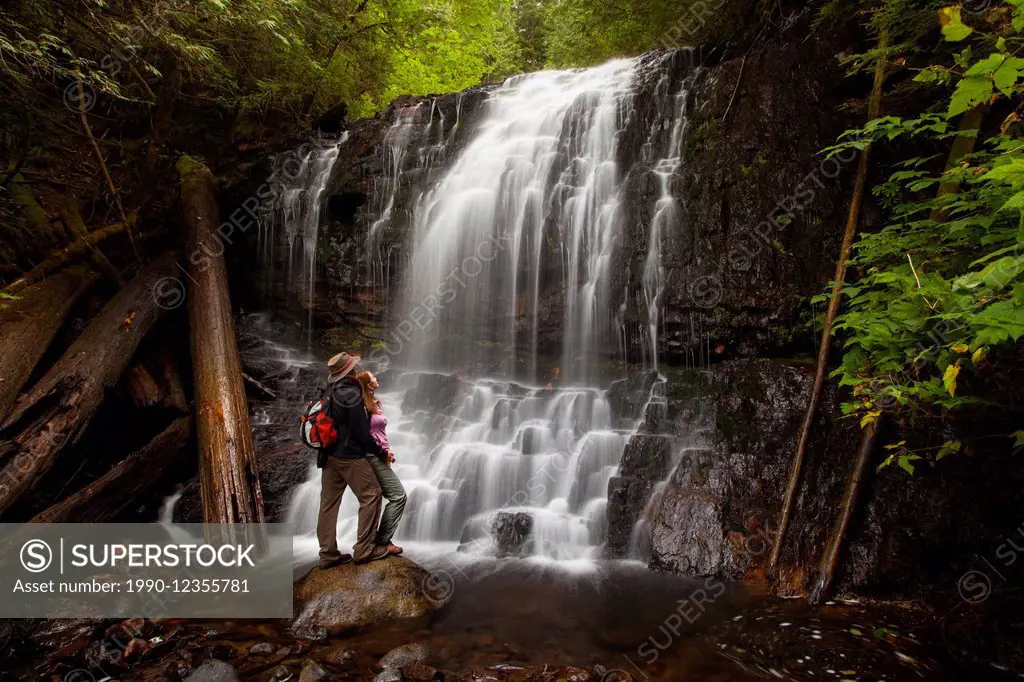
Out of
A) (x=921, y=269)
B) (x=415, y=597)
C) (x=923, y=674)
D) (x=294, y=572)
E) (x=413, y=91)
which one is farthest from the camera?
(x=413, y=91)

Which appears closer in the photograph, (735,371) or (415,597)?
(415,597)

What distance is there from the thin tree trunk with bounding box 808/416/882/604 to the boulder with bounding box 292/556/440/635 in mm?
3441

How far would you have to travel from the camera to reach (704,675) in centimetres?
373

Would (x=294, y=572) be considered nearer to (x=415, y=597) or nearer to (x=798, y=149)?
(x=415, y=597)

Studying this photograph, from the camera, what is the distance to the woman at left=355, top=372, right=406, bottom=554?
4828 millimetres

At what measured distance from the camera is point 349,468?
191 inches

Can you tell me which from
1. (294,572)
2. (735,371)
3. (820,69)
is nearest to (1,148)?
(294,572)

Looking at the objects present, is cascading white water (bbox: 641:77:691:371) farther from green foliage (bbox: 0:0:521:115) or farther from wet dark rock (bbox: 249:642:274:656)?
green foliage (bbox: 0:0:521:115)

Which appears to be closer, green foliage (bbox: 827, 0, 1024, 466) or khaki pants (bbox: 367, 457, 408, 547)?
green foliage (bbox: 827, 0, 1024, 466)

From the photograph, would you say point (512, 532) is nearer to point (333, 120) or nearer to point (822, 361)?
point (822, 361)

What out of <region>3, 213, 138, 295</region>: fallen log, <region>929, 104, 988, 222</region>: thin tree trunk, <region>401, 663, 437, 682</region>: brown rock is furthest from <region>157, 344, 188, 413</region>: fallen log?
<region>929, 104, 988, 222</region>: thin tree trunk

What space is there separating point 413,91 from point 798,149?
13613 mm

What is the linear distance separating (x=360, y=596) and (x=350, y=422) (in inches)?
57.5

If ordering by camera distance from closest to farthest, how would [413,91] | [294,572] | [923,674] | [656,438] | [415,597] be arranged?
[923,674] < [415,597] < [294,572] < [656,438] < [413,91]
